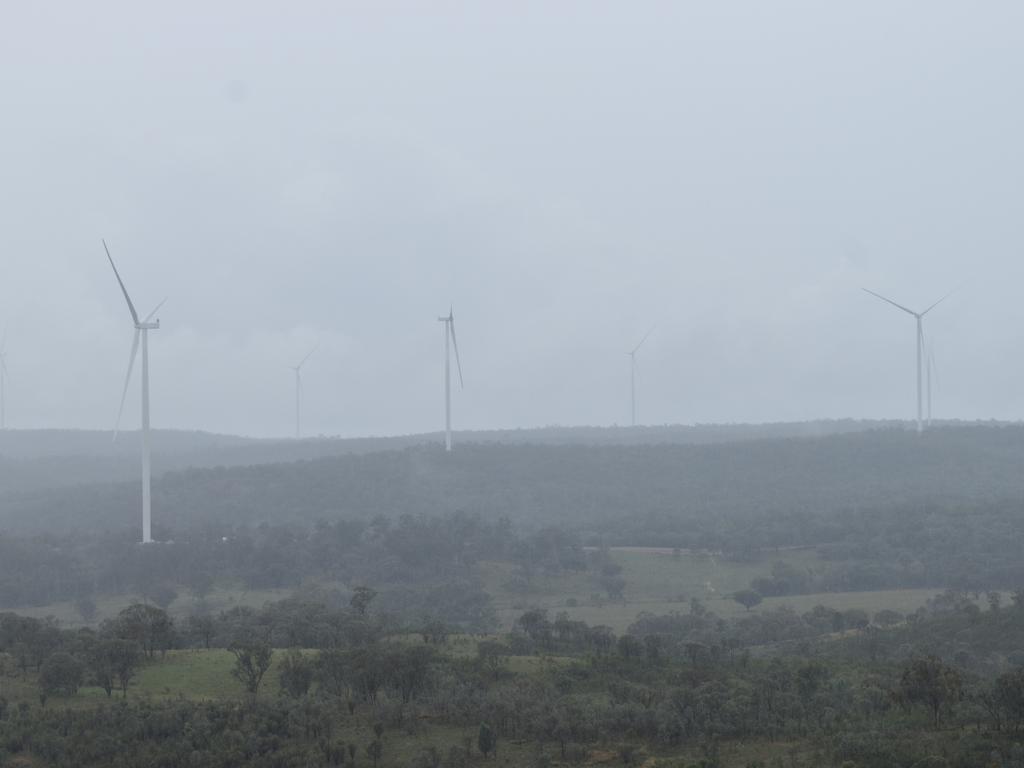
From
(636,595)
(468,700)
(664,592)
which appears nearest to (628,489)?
(664,592)

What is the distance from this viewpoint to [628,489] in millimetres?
145375

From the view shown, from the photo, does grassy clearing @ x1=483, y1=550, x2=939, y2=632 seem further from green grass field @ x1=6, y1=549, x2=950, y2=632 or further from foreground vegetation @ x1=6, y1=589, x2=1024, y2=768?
foreground vegetation @ x1=6, y1=589, x2=1024, y2=768

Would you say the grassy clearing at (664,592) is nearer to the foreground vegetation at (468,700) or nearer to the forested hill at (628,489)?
the forested hill at (628,489)

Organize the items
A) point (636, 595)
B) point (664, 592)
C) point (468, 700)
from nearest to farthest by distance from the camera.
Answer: point (468, 700) → point (636, 595) → point (664, 592)

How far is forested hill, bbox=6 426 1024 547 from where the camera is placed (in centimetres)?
11900

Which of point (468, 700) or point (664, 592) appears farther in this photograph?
point (664, 592)

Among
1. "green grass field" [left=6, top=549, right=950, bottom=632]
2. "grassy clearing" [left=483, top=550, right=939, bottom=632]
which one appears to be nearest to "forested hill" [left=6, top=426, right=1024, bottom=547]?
"grassy clearing" [left=483, top=550, right=939, bottom=632]

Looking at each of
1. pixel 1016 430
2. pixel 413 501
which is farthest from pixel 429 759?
pixel 1016 430

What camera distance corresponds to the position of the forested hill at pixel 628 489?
119 meters

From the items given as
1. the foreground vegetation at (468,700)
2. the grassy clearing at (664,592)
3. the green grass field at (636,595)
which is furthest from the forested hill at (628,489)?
the foreground vegetation at (468,700)

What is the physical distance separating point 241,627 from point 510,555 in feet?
157

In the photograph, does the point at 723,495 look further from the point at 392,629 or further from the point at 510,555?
the point at 392,629

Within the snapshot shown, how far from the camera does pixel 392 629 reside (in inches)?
2178

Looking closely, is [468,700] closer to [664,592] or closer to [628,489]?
[664,592]
